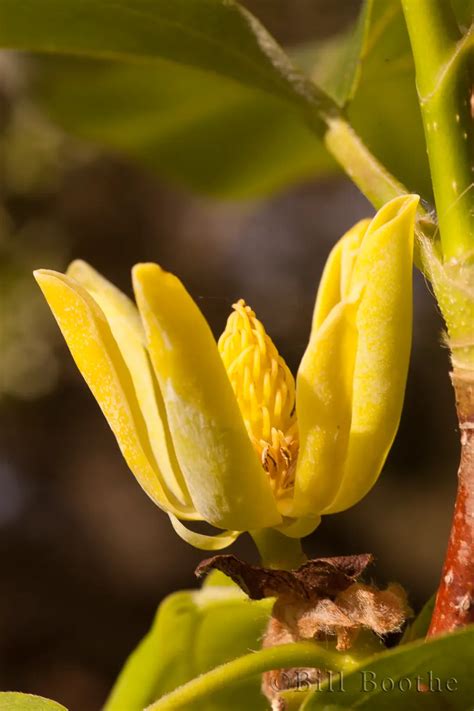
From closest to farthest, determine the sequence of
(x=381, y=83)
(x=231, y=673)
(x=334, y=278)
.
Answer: (x=231, y=673) → (x=334, y=278) → (x=381, y=83)

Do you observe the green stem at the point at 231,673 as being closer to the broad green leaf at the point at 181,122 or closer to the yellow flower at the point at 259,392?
the yellow flower at the point at 259,392

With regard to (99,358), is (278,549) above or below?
below

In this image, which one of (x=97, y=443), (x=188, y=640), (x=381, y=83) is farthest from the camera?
(x=97, y=443)

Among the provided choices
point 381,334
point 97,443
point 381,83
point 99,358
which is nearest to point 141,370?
point 99,358

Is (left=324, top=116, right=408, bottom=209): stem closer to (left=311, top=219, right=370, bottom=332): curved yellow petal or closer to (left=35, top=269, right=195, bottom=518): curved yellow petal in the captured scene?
(left=311, top=219, right=370, bottom=332): curved yellow petal

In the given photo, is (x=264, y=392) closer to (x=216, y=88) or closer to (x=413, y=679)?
(x=413, y=679)

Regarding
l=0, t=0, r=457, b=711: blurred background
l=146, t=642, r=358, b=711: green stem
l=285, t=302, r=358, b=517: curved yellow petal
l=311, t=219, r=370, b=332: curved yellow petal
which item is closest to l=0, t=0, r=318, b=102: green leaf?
l=311, t=219, r=370, b=332: curved yellow petal

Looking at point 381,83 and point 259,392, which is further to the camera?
point 381,83
